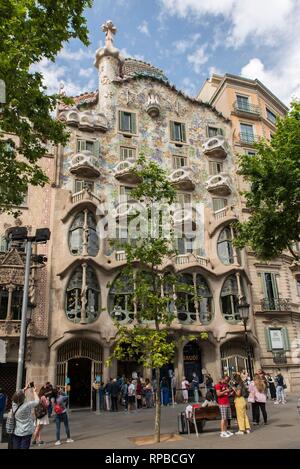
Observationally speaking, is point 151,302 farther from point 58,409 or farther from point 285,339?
point 285,339

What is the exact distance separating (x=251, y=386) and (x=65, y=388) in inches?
489

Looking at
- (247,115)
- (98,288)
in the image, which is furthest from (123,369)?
(247,115)

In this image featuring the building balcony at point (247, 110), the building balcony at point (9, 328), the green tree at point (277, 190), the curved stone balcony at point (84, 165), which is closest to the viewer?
the green tree at point (277, 190)

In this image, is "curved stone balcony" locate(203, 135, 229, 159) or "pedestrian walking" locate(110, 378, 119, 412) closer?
"pedestrian walking" locate(110, 378, 119, 412)

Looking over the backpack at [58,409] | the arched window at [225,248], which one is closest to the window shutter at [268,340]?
the arched window at [225,248]

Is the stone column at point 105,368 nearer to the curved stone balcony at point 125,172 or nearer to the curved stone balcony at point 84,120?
the curved stone balcony at point 125,172

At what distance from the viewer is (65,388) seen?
21.6 meters

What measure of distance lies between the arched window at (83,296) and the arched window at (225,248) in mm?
9457

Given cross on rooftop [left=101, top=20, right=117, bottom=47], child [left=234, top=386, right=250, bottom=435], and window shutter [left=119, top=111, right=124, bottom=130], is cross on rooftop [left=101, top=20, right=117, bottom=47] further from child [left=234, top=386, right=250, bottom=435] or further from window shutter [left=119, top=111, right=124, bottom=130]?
child [left=234, top=386, right=250, bottom=435]

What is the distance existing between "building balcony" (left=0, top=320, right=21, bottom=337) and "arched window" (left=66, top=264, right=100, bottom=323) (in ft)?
9.86

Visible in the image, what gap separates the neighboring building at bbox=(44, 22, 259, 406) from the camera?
2341 cm

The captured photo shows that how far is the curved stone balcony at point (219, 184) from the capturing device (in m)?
30.6

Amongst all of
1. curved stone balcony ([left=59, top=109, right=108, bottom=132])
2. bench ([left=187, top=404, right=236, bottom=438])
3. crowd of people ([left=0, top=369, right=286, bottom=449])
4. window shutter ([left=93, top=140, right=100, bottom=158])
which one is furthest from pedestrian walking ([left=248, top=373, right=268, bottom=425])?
curved stone balcony ([left=59, top=109, right=108, bottom=132])

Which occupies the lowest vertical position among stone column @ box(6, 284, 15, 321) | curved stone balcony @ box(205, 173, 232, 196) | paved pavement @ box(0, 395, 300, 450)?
paved pavement @ box(0, 395, 300, 450)
